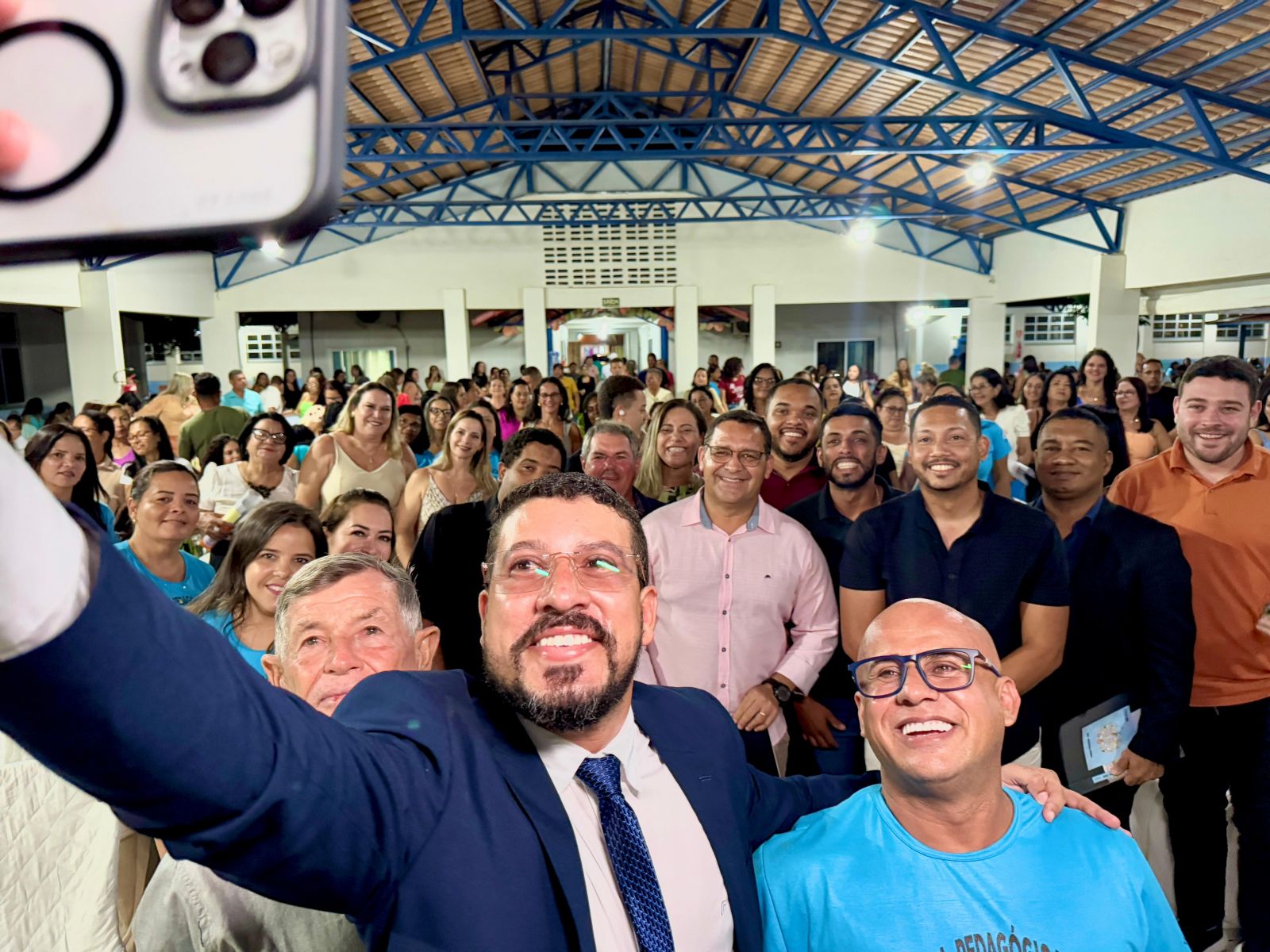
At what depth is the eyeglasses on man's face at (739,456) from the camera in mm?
2771

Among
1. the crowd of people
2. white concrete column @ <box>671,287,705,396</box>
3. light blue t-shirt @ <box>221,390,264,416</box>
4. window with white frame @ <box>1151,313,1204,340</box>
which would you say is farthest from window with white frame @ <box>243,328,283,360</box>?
window with white frame @ <box>1151,313,1204,340</box>

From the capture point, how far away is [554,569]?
50.1 inches

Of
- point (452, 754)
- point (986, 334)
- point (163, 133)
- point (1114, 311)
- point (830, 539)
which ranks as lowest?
point (830, 539)

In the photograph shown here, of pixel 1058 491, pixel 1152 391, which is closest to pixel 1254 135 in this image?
pixel 1152 391

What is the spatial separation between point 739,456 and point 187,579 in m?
2.02

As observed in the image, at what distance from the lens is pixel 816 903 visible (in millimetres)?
1436

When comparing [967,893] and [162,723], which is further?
[967,893]

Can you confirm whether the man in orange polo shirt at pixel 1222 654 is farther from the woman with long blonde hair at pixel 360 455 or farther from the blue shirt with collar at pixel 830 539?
the woman with long blonde hair at pixel 360 455

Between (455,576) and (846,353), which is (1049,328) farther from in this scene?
(455,576)

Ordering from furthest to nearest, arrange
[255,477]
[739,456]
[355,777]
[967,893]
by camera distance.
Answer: [255,477], [739,456], [967,893], [355,777]

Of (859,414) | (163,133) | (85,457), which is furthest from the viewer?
(85,457)

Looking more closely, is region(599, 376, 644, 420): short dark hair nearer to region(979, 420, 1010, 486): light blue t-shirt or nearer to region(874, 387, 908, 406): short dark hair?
region(874, 387, 908, 406): short dark hair

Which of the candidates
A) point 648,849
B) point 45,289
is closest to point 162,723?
point 648,849

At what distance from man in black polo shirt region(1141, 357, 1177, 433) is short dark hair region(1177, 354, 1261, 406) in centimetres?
394
